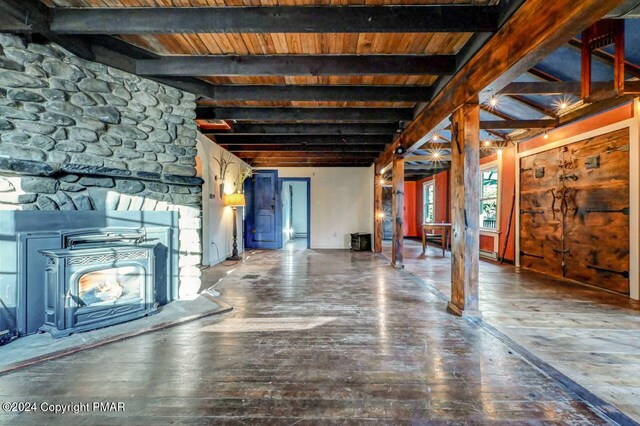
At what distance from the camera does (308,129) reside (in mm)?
4898

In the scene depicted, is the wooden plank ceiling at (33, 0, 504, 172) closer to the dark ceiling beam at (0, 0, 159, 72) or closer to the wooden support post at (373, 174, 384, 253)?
the dark ceiling beam at (0, 0, 159, 72)

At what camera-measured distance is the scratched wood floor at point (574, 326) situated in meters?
1.81

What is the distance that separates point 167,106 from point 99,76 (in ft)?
2.09

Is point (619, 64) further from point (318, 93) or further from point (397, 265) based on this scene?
point (397, 265)

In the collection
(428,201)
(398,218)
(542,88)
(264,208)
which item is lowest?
(398,218)

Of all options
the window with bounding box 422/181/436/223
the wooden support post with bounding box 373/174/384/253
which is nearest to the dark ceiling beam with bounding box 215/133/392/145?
the wooden support post with bounding box 373/174/384/253

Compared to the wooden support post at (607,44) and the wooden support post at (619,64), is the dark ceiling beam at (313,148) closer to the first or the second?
the wooden support post at (607,44)

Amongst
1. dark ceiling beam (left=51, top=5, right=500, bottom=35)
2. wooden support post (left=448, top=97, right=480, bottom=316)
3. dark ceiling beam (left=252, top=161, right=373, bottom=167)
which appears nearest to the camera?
dark ceiling beam (left=51, top=5, right=500, bottom=35)

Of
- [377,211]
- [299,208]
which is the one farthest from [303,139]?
[299,208]

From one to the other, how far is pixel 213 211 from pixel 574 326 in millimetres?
5629

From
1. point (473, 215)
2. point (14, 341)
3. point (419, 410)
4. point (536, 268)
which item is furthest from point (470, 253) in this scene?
point (14, 341)

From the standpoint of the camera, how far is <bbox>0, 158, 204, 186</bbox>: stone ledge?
224 centimetres

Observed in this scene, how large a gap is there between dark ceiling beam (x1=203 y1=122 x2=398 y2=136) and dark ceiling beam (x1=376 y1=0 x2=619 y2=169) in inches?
68.8

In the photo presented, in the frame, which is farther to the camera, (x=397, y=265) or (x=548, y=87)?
(x=397, y=265)
